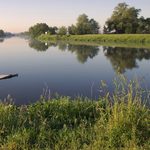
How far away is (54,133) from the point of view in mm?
6945

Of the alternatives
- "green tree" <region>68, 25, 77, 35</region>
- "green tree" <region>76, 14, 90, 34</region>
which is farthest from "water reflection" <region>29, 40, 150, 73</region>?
"green tree" <region>76, 14, 90, 34</region>

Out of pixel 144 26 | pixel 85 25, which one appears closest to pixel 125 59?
pixel 144 26

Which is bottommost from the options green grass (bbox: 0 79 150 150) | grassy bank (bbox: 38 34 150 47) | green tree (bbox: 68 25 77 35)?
grassy bank (bbox: 38 34 150 47)

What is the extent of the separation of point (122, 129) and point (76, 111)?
2509 millimetres

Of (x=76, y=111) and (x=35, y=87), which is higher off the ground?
(x=76, y=111)

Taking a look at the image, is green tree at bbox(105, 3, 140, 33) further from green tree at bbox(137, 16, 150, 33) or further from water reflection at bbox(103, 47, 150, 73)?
water reflection at bbox(103, 47, 150, 73)

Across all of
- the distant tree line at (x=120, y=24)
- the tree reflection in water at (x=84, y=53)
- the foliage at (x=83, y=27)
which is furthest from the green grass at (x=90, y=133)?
the foliage at (x=83, y=27)

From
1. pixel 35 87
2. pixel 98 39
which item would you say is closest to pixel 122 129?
pixel 35 87

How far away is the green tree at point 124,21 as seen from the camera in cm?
10222

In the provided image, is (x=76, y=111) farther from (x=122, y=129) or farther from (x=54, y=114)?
(x=122, y=129)

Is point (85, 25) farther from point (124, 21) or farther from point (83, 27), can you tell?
point (124, 21)

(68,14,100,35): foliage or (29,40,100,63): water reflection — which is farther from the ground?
(68,14,100,35): foliage

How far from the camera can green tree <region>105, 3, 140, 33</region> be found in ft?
335

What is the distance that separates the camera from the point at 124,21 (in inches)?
4166
